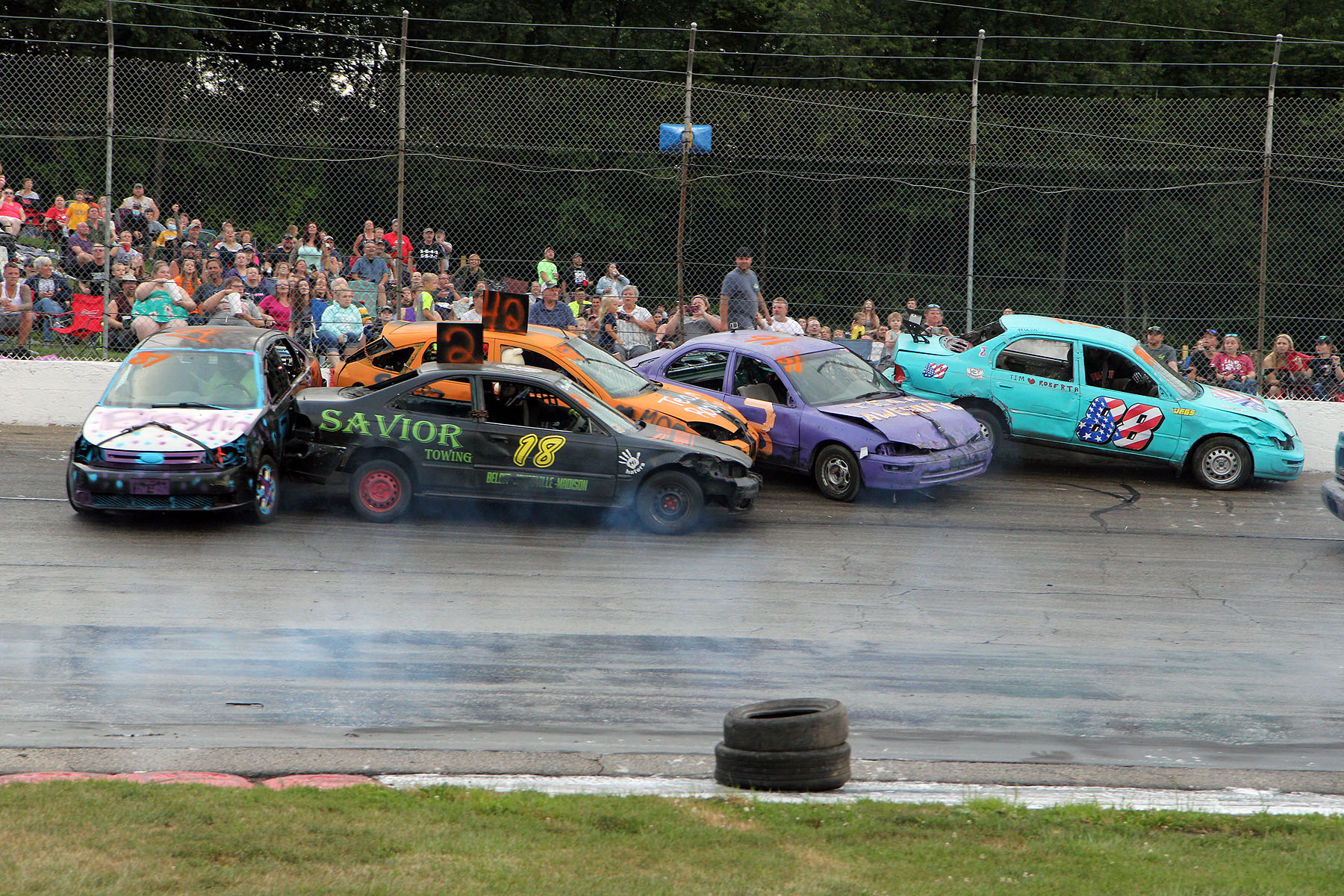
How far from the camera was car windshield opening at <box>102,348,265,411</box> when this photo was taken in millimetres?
11234

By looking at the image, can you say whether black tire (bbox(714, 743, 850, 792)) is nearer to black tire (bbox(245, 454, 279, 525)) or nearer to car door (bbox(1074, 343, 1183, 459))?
black tire (bbox(245, 454, 279, 525))

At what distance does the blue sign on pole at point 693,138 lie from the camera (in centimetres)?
1501

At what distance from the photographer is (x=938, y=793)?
20.2 feet

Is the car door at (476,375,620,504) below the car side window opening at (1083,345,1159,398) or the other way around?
below

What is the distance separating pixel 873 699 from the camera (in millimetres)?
7504

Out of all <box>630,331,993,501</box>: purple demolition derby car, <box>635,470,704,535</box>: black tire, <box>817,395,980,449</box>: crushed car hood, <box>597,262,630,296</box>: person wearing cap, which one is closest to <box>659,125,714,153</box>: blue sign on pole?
<box>597,262,630,296</box>: person wearing cap

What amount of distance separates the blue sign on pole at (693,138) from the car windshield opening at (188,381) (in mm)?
5520

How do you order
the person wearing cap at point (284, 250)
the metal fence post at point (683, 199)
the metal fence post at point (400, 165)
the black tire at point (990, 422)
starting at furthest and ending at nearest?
the person wearing cap at point (284, 250)
the metal fence post at point (683, 199)
the metal fence post at point (400, 165)
the black tire at point (990, 422)

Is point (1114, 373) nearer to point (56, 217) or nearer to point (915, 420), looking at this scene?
point (915, 420)

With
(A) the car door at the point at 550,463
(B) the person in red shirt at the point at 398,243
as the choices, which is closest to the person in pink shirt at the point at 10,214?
(B) the person in red shirt at the point at 398,243

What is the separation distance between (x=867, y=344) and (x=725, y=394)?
351 centimetres

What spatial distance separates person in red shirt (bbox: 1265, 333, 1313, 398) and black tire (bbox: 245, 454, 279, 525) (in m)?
11.4

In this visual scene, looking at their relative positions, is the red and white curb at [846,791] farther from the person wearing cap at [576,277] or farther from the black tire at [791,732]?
the person wearing cap at [576,277]

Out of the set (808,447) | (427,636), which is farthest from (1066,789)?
(808,447)
